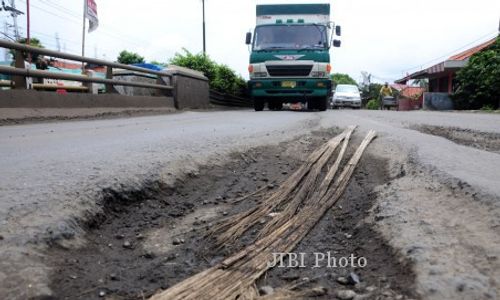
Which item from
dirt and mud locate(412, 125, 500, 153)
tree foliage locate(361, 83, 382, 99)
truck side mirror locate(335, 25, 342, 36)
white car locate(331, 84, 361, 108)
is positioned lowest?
dirt and mud locate(412, 125, 500, 153)

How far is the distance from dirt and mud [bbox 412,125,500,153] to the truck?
706 cm

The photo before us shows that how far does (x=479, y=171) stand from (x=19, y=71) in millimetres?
7159

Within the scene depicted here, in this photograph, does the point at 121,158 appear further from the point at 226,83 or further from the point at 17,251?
the point at 226,83

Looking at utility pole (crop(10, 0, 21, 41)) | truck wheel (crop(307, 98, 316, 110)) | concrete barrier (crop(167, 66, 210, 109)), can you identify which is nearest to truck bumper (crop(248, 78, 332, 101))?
truck wheel (crop(307, 98, 316, 110))

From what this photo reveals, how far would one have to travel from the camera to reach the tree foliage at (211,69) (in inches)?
761

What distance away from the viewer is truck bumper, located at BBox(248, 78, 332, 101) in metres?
14.3

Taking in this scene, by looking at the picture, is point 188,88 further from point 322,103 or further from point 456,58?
point 456,58

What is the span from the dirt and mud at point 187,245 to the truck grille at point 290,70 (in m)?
10.8

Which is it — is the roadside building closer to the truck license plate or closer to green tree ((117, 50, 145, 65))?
the truck license plate

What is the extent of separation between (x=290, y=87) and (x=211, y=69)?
6.24m

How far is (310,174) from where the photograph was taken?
3.56 m

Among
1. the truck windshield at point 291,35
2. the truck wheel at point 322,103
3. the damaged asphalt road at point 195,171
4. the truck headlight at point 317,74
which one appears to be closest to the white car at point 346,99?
the truck wheel at point 322,103

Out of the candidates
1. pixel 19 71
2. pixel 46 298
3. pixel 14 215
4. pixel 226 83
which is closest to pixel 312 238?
pixel 46 298

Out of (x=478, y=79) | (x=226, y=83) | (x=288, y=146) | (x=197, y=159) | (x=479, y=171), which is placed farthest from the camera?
(x=226, y=83)
